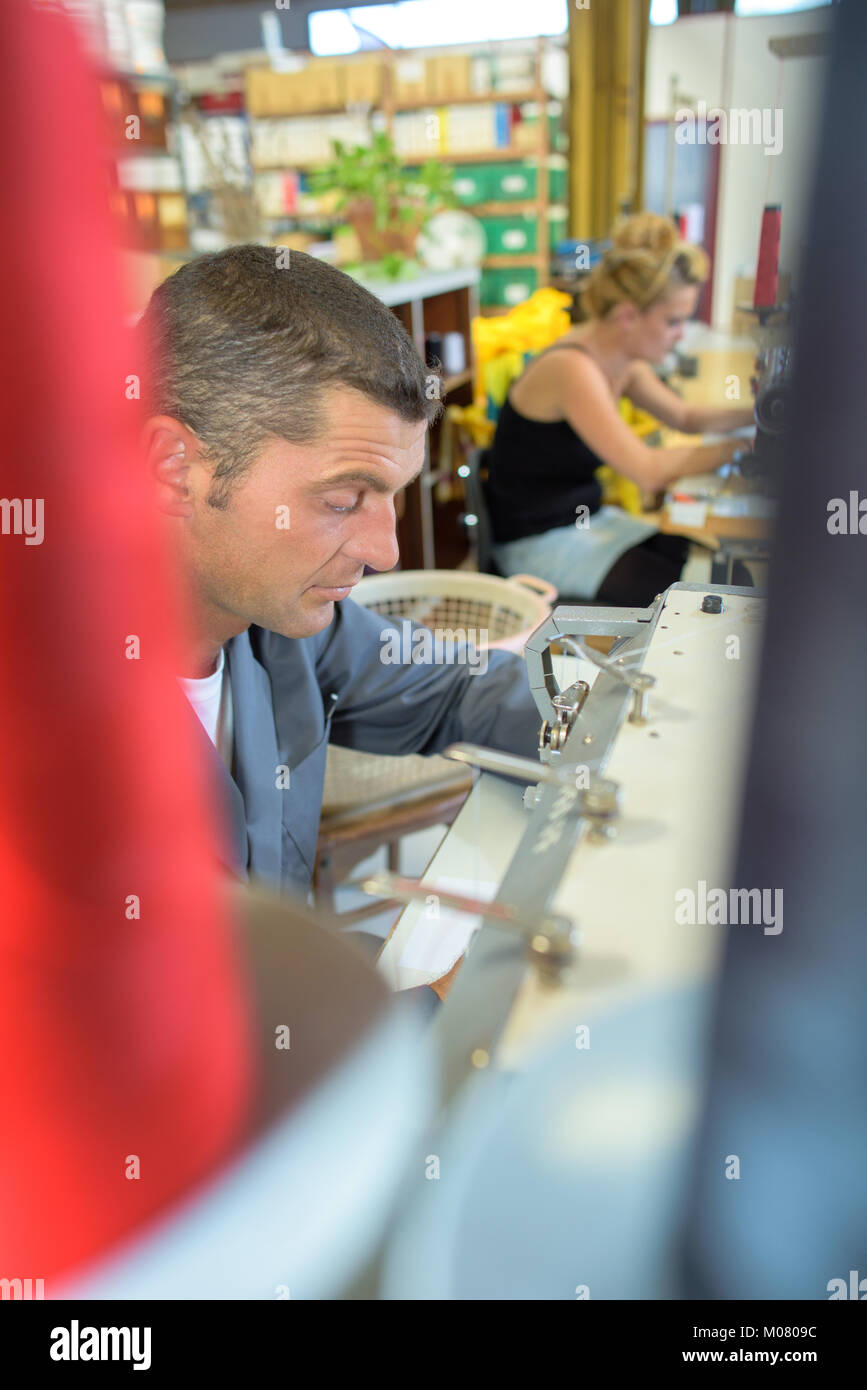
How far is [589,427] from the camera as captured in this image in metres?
2.19

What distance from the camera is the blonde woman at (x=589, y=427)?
6.99ft

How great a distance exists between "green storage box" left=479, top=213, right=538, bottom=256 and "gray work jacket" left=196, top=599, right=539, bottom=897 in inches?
178

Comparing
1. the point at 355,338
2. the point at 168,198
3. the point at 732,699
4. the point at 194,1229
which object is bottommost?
the point at 194,1229

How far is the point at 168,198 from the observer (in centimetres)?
356

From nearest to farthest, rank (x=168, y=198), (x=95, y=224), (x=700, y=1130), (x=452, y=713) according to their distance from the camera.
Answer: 1. (x=95, y=224)
2. (x=700, y=1130)
3. (x=452, y=713)
4. (x=168, y=198)

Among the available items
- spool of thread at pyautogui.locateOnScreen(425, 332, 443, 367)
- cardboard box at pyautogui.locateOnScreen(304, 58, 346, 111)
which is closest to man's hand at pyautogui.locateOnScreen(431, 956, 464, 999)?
spool of thread at pyautogui.locateOnScreen(425, 332, 443, 367)

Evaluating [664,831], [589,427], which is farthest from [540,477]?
[664,831]

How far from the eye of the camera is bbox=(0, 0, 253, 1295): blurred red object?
0.29 m

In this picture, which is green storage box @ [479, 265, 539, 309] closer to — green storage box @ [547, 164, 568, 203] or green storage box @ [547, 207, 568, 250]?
green storage box @ [547, 207, 568, 250]

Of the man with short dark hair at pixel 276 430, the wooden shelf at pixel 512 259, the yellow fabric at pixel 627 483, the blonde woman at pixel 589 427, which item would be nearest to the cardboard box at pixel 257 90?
the wooden shelf at pixel 512 259

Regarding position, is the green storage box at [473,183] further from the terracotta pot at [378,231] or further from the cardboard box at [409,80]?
the terracotta pot at [378,231]

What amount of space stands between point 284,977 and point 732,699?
227 millimetres

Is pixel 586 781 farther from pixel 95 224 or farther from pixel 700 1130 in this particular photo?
pixel 95 224

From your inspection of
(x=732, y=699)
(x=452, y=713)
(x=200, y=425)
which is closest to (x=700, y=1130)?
(x=732, y=699)
